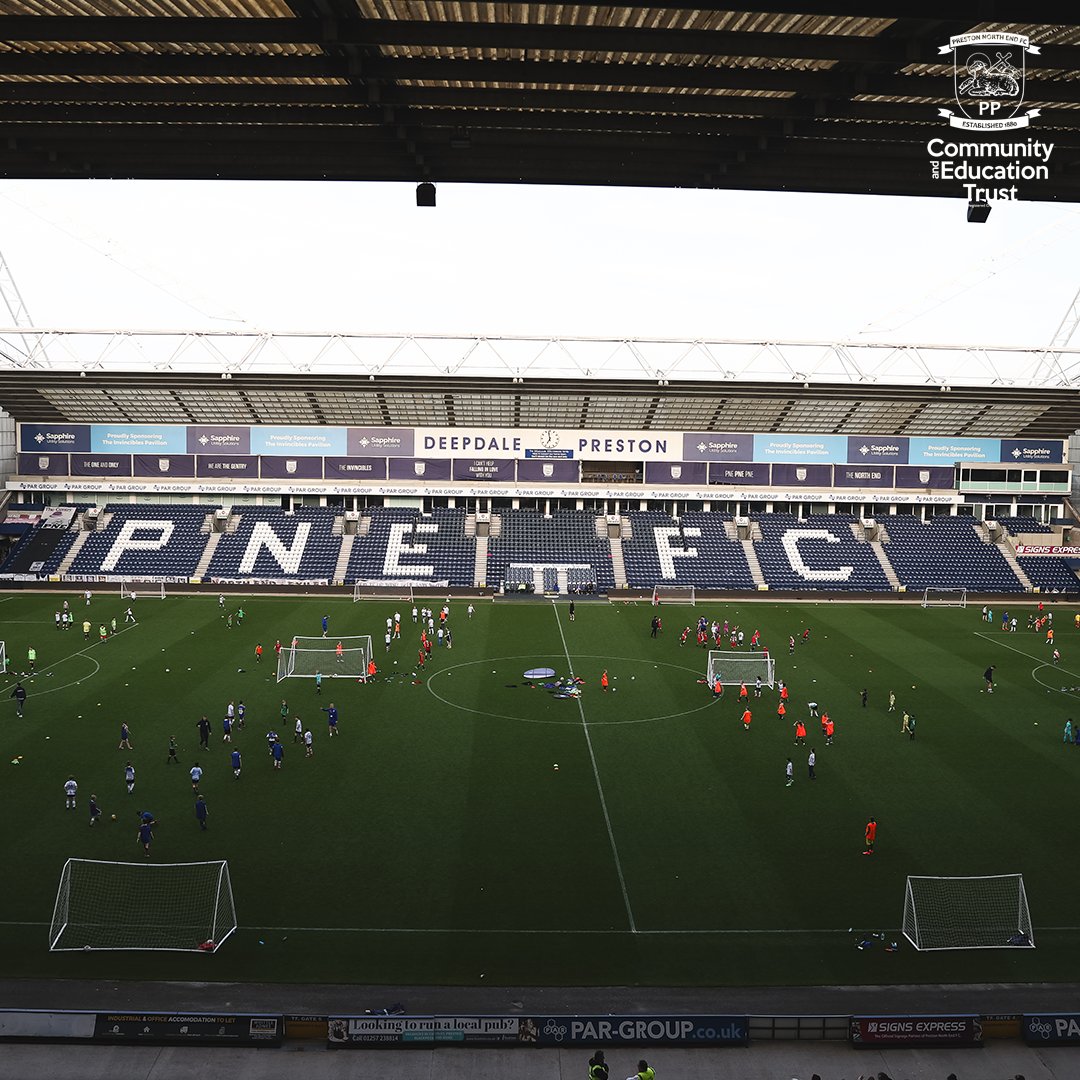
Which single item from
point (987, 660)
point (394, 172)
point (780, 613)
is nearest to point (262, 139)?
point (394, 172)

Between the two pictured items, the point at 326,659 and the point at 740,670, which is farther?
the point at 326,659

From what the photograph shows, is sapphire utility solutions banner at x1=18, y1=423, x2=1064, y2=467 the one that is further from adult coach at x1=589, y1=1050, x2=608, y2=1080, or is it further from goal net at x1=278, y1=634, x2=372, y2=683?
adult coach at x1=589, y1=1050, x2=608, y2=1080

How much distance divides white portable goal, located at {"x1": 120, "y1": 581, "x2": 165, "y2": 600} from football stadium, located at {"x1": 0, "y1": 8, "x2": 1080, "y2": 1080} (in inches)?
20.5

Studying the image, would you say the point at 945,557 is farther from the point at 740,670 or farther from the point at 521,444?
the point at 740,670

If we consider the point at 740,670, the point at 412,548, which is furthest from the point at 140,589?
the point at 740,670

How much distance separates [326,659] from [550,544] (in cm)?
3023

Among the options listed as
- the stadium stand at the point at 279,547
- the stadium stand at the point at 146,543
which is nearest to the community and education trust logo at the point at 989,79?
the stadium stand at the point at 279,547

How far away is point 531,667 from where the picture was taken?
140ft

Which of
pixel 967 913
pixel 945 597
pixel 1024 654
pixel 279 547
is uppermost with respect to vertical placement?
pixel 279 547

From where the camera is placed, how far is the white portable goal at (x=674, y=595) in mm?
63297

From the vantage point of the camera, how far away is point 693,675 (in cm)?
4194

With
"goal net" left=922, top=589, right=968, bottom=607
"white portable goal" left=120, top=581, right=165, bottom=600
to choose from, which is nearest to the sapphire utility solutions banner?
"white portable goal" left=120, top=581, right=165, bottom=600

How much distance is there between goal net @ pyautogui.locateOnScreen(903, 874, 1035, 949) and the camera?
19.6 m

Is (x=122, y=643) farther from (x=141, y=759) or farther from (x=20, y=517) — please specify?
(x=20, y=517)
